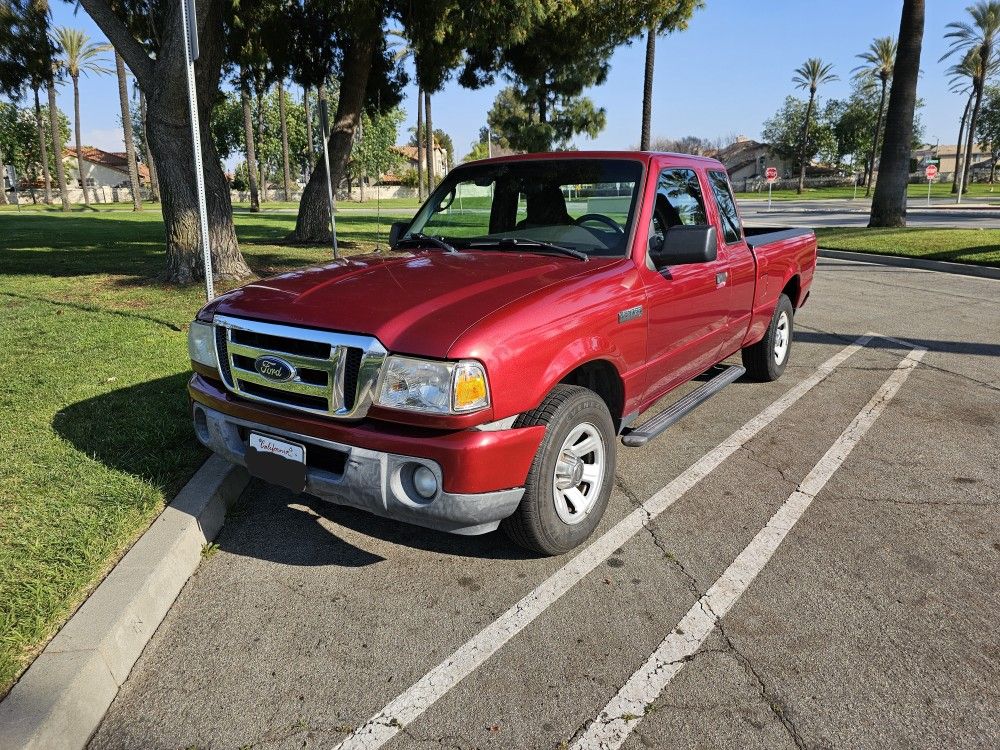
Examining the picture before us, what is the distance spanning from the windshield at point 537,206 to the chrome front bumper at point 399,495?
1604mm

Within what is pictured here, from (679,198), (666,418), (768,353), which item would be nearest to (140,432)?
(666,418)

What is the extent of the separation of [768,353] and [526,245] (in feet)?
9.58

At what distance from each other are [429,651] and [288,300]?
5.25 ft

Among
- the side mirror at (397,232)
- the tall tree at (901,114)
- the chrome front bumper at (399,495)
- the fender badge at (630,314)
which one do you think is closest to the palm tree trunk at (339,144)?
the side mirror at (397,232)

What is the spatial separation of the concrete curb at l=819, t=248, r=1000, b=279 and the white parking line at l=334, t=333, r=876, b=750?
1020 centimetres

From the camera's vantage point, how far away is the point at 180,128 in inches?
345

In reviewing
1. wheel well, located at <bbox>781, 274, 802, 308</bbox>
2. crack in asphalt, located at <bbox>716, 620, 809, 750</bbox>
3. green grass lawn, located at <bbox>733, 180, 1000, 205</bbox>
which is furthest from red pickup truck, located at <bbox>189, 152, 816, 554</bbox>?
green grass lawn, located at <bbox>733, 180, 1000, 205</bbox>

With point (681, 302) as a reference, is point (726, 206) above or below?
above

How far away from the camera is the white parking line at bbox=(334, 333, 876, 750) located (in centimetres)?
228

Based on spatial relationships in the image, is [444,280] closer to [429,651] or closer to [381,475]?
[381,475]

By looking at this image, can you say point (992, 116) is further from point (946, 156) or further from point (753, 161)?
point (946, 156)

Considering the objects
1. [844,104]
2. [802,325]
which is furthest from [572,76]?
[844,104]

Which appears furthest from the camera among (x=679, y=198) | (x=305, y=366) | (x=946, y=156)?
(x=946, y=156)

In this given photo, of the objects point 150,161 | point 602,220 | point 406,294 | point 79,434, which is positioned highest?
point 150,161
